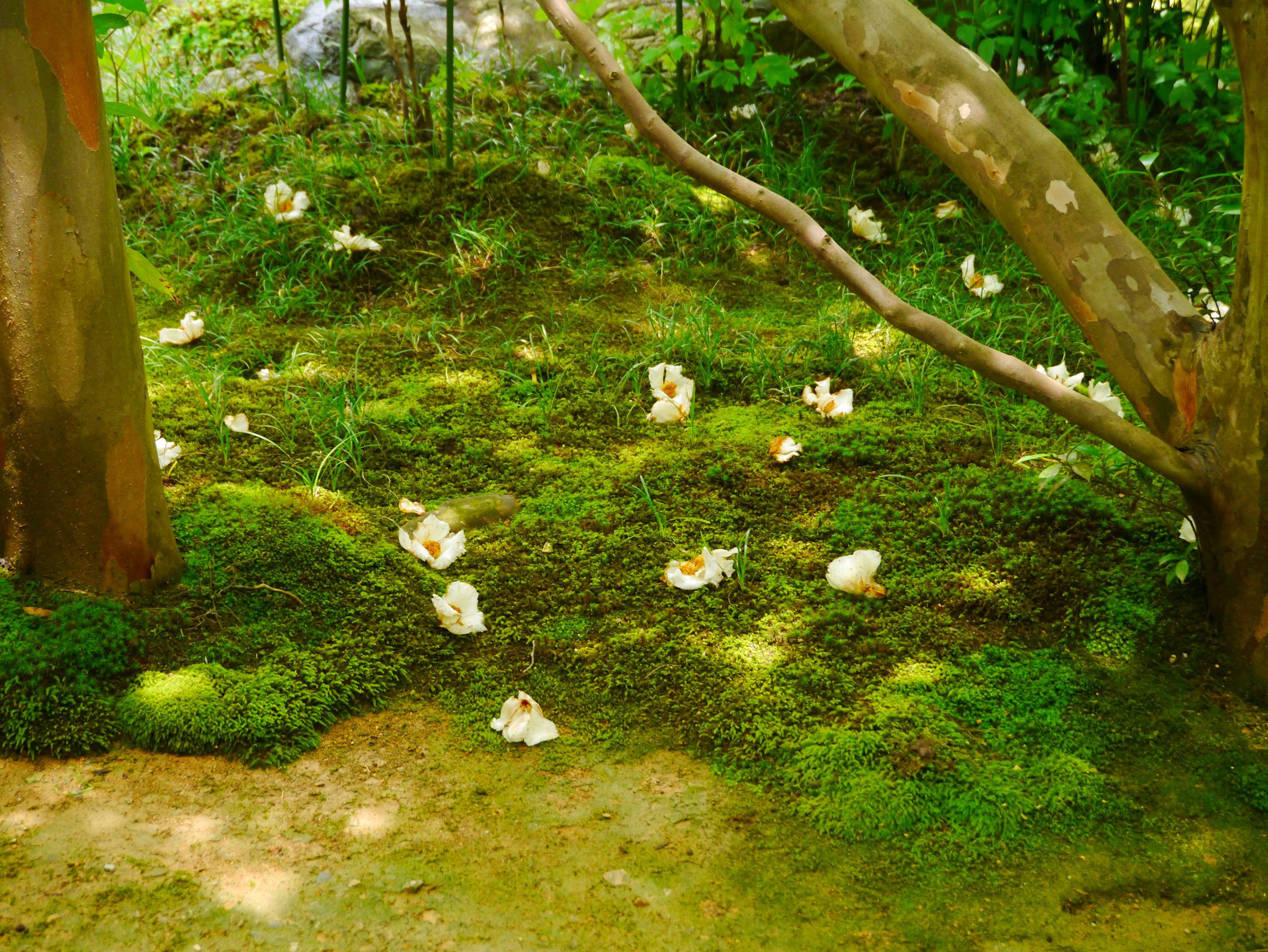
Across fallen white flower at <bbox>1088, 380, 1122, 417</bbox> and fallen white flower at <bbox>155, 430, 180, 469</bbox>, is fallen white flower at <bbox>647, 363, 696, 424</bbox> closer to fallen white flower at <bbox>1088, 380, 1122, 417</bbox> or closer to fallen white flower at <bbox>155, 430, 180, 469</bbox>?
fallen white flower at <bbox>1088, 380, 1122, 417</bbox>

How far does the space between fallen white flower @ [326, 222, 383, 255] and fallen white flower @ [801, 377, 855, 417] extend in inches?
67.0

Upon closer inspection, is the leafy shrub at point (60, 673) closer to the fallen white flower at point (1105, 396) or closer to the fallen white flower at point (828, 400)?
the fallen white flower at point (828, 400)

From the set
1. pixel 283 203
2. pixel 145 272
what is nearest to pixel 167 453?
pixel 145 272

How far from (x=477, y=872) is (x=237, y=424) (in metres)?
1.68

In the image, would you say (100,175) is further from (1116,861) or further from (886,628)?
A: (1116,861)

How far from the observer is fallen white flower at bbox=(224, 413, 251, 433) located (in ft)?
9.29

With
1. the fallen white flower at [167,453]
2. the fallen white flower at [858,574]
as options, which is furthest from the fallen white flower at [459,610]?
the fallen white flower at [167,453]

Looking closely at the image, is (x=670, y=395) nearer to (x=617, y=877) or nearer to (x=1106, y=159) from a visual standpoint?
(x=617, y=877)

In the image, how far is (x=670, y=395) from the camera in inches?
118

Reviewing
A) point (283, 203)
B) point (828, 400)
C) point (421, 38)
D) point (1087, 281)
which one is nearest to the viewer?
point (1087, 281)

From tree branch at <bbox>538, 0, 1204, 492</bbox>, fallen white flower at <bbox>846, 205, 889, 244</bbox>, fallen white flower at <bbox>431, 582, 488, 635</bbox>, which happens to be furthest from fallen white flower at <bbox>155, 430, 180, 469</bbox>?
fallen white flower at <bbox>846, 205, 889, 244</bbox>

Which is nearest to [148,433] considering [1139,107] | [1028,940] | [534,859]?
[534,859]

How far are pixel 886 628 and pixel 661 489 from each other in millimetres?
745

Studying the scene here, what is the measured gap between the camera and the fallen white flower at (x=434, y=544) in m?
2.37
